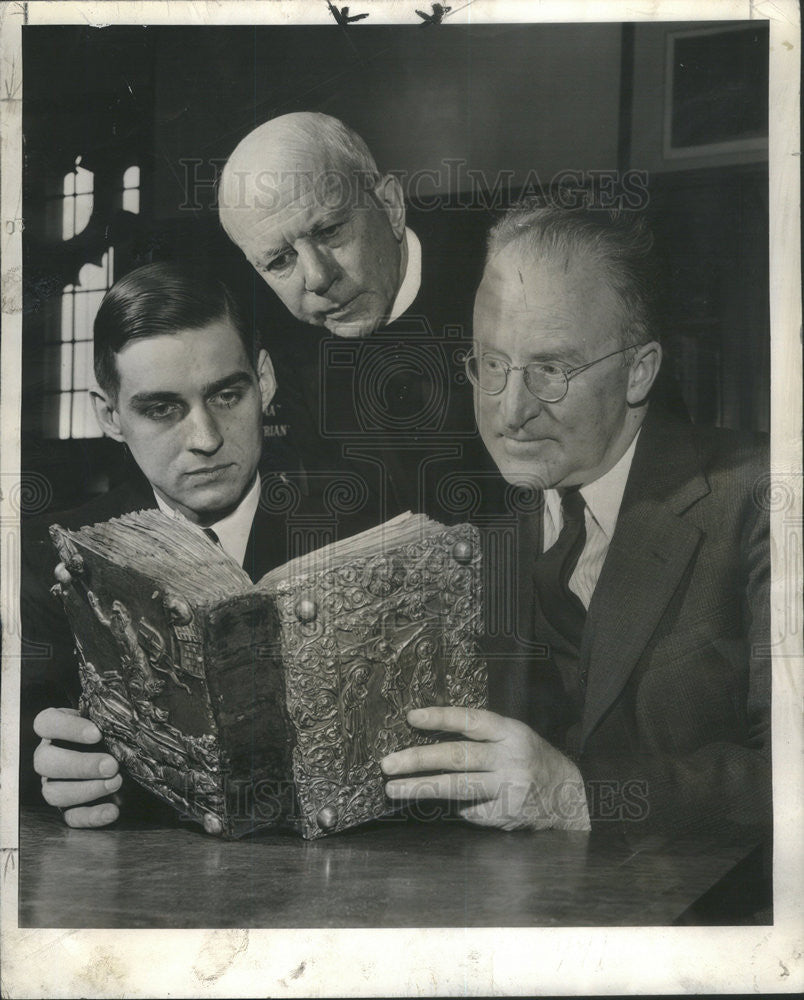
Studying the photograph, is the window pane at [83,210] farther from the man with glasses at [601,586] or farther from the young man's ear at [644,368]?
the young man's ear at [644,368]

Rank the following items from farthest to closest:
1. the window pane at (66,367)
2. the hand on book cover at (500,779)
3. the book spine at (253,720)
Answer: the window pane at (66,367), the hand on book cover at (500,779), the book spine at (253,720)

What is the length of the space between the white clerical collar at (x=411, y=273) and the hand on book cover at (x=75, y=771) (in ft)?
6.14

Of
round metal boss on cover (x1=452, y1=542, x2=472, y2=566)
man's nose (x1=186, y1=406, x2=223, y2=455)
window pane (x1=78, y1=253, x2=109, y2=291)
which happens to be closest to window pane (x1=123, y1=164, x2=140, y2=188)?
window pane (x1=78, y1=253, x2=109, y2=291)

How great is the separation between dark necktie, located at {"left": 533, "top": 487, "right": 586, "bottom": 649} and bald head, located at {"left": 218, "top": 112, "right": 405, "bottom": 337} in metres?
0.98

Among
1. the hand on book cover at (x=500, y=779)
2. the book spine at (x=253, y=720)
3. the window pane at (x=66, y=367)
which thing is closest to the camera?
the book spine at (x=253, y=720)

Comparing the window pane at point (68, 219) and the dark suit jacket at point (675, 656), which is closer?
the dark suit jacket at point (675, 656)

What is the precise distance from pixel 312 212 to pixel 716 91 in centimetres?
151

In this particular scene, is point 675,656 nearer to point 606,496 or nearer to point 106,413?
point 606,496

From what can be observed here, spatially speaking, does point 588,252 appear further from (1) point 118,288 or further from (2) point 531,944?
(2) point 531,944

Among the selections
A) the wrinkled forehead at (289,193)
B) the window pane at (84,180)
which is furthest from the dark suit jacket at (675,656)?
the window pane at (84,180)

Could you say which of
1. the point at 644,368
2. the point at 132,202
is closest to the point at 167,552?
the point at 132,202

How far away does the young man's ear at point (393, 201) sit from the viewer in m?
3.48

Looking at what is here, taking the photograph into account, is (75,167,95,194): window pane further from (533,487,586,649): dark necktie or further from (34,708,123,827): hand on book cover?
(533,487,586,649): dark necktie

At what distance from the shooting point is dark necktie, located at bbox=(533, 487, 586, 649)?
3.47m
